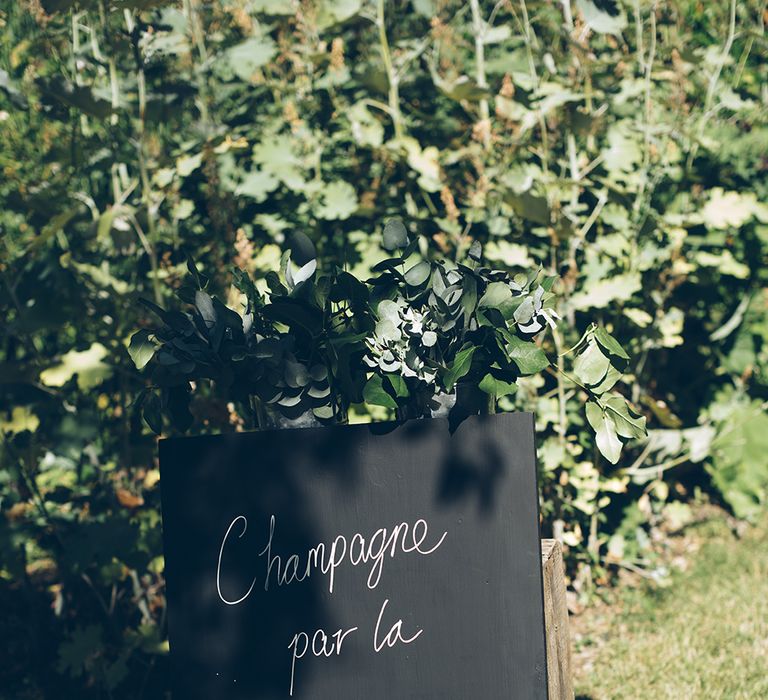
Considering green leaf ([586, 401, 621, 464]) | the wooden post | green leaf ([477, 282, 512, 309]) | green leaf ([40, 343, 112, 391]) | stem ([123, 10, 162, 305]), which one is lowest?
the wooden post

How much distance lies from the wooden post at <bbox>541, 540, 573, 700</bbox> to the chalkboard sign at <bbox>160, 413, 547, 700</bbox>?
9 centimetres

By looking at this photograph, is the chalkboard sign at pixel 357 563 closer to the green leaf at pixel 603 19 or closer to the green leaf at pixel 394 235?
the green leaf at pixel 394 235

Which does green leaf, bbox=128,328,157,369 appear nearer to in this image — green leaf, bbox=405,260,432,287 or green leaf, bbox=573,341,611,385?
green leaf, bbox=405,260,432,287

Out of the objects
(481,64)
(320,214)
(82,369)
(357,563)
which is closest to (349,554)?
(357,563)

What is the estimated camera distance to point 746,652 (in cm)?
250

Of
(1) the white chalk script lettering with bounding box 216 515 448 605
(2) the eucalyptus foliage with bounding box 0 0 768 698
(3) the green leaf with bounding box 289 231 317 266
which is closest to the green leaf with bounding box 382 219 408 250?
(3) the green leaf with bounding box 289 231 317 266

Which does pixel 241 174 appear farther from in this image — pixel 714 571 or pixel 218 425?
pixel 714 571

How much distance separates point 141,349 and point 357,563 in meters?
0.52

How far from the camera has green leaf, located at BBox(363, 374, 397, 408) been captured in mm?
1450

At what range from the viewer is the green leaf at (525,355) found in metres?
1.41

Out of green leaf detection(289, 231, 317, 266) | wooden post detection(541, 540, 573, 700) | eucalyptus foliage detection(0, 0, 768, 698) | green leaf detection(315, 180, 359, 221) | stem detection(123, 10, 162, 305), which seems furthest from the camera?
green leaf detection(315, 180, 359, 221)

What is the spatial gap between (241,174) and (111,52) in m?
0.55

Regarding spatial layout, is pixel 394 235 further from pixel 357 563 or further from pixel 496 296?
pixel 357 563

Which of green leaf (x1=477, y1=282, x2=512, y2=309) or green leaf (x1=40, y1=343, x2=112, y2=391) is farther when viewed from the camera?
green leaf (x1=40, y1=343, x2=112, y2=391)
